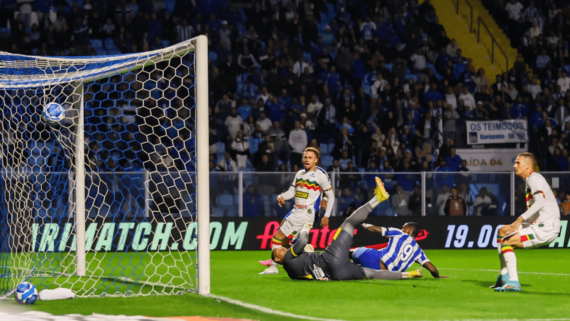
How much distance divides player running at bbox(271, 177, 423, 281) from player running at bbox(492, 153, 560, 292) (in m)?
1.37

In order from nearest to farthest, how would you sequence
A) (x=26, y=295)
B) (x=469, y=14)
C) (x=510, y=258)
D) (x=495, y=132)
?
(x=26, y=295), (x=510, y=258), (x=495, y=132), (x=469, y=14)

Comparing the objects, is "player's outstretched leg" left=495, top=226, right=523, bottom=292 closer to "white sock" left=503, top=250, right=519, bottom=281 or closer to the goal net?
"white sock" left=503, top=250, right=519, bottom=281

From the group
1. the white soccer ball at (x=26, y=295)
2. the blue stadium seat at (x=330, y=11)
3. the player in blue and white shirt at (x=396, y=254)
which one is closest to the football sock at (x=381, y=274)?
the player in blue and white shirt at (x=396, y=254)

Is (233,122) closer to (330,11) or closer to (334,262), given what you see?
(330,11)

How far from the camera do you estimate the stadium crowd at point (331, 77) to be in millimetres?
18641

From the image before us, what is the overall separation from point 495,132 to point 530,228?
11348 millimetres

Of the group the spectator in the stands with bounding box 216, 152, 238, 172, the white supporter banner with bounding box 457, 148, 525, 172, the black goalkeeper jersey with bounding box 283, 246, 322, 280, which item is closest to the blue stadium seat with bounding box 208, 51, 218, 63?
the spectator in the stands with bounding box 216, 152, 238, 172

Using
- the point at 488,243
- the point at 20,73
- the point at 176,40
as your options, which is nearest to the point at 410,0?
the point at 176,40

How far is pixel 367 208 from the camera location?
938cm

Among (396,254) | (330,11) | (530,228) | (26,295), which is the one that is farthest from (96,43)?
A: (530,228)

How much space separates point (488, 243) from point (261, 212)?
16.5 ft

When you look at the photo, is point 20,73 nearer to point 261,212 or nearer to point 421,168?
point 261,212

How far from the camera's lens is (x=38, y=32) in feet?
65.3

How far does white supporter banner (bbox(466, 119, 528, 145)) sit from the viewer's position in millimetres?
20000
